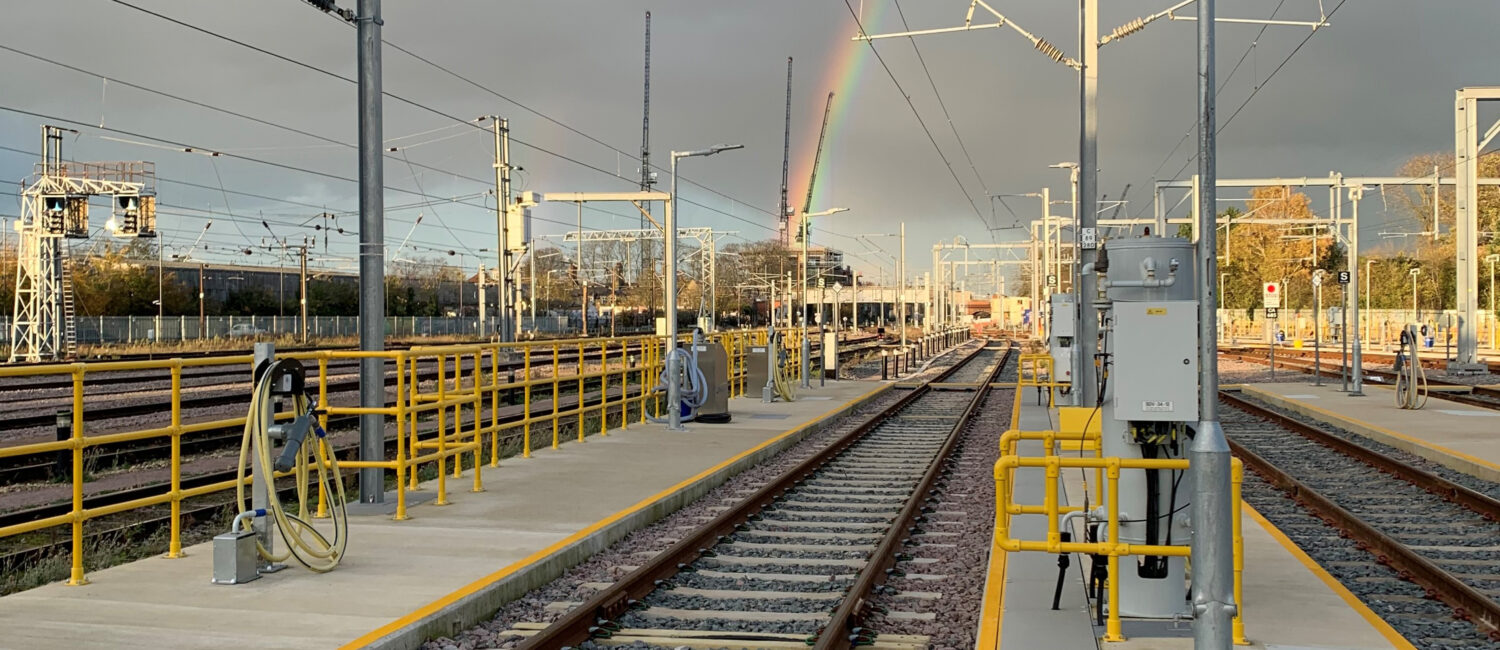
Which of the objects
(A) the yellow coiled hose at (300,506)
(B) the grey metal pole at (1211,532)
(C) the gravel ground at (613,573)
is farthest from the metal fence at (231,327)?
(B) the grey metal pole at (1211,532)

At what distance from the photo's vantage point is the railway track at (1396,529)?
25.9 ft

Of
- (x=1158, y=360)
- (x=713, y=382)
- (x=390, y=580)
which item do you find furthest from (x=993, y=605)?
(x=713, y=382)

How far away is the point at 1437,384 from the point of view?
96.3 feet

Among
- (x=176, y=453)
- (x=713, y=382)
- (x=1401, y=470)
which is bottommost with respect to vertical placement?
(x=1401, y=470)

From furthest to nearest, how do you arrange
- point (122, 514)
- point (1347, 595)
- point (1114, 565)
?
point (122, 514) → point (1347, 595) → point (1114, 565)

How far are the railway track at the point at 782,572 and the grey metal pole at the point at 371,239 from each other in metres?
3.13

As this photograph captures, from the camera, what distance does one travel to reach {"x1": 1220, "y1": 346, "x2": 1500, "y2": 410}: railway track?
24.3 metres

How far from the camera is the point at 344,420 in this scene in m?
23.7

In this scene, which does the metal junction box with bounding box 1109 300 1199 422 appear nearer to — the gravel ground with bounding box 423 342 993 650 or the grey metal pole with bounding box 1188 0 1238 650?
the grey metal pole with bounding box 1188 0 1238 650

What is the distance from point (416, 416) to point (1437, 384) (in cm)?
2682

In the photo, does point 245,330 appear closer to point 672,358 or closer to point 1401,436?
point 672,358

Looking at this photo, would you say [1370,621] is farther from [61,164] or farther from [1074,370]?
[61,164]

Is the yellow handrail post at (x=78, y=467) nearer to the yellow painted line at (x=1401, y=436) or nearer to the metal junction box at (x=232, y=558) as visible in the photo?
the metal junction box at (x=232, y=558)

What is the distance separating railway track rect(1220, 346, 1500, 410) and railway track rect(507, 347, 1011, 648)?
14671 mm
